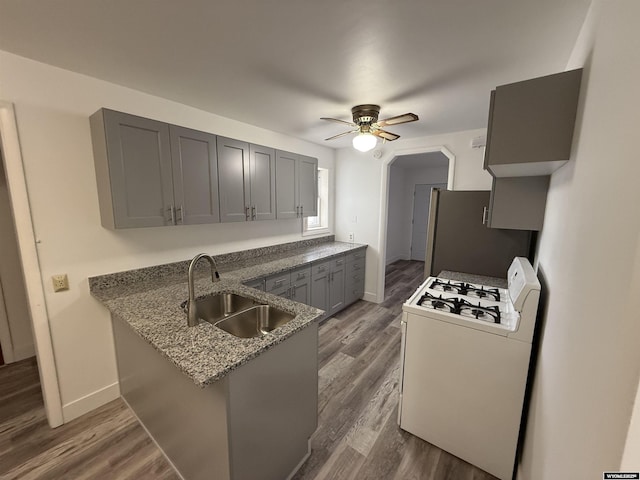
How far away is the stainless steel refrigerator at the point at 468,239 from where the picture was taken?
236cm

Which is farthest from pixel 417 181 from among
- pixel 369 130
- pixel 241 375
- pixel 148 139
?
pixel 241 375

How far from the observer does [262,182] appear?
280cm

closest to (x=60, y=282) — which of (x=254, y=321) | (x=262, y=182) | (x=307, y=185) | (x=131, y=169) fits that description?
(x=131, y=169)

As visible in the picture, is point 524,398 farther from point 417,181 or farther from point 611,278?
point 417,181

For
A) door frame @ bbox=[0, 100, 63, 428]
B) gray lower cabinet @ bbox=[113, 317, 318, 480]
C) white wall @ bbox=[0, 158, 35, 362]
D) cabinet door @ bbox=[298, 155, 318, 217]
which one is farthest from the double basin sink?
white wall @ bbox=[0, 158, 35, 362]

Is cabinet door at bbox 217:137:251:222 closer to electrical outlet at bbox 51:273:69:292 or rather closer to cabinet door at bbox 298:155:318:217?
cabinet door at bbox 298:155:318:217

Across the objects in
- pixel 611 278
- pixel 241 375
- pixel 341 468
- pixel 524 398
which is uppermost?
pixel 611 278

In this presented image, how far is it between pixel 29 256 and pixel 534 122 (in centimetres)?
303

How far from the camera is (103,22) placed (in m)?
1.31

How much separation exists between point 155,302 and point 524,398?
236 cm

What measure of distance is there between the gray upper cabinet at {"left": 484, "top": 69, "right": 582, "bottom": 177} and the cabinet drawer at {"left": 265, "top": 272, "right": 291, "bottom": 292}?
2.06 metres

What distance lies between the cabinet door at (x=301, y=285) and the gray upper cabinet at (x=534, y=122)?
2114 millimetres

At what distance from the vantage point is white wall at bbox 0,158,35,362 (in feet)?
7.97

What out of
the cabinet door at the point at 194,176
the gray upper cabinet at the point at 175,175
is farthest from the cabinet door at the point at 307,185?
the cabinet door at the point at 194,176
